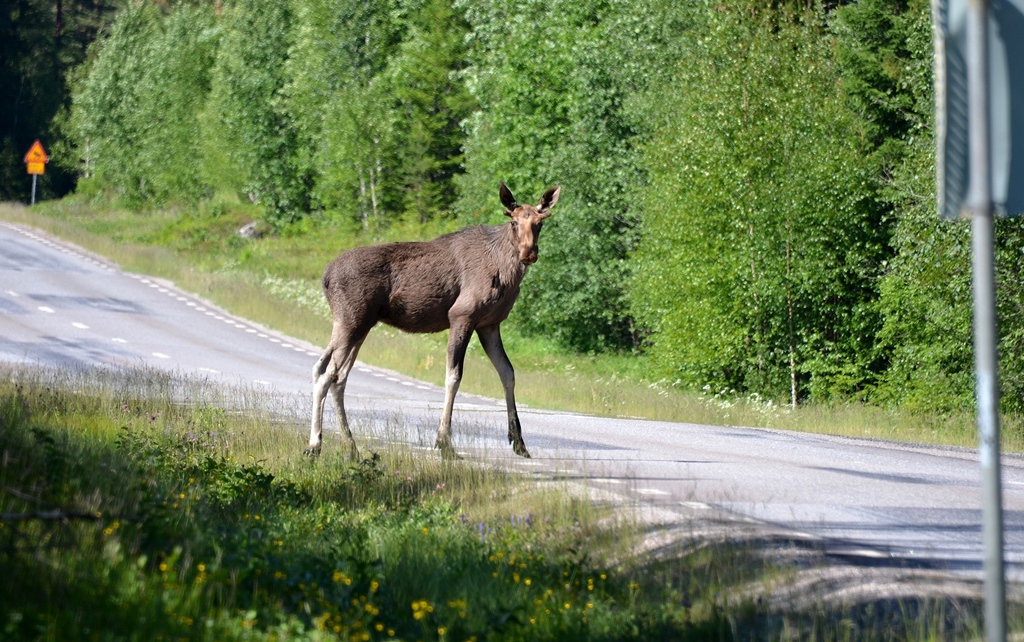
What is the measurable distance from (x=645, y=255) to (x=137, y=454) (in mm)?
19154

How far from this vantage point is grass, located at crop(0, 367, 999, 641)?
5910 mm

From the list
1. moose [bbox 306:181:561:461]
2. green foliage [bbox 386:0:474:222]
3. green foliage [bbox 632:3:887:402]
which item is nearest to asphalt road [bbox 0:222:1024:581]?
moose [bbox 306:181:561:461]

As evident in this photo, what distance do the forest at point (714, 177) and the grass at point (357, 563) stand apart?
15.0 m

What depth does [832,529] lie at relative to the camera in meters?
8.88

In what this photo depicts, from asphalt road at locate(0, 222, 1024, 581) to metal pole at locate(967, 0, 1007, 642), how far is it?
3.49m

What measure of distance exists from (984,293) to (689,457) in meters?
9.19

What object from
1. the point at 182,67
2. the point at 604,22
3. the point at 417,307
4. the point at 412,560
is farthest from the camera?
the point at 182,67

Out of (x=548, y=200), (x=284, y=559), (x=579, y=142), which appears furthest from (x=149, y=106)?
(x=284, y=559)

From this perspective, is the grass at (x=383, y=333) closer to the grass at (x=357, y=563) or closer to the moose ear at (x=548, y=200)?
the moose ear at (x=548, y=200)

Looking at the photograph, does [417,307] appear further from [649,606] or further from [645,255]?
[645,255]

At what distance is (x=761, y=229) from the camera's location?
26.7 m

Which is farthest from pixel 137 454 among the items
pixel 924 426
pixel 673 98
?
pixel 673 98

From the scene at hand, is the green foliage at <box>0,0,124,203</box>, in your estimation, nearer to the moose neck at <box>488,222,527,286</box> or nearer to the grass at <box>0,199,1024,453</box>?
the grass at <box>0,199,1024,453</box>

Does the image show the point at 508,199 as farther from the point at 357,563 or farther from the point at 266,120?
the point at 266,120
